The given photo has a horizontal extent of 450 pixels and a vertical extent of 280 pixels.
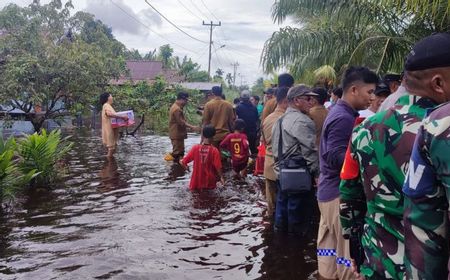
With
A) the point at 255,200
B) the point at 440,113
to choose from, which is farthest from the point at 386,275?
the point at 255,200

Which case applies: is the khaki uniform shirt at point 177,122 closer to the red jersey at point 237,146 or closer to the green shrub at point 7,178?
the red jersey at point 237,146

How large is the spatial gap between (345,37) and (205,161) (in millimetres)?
4575

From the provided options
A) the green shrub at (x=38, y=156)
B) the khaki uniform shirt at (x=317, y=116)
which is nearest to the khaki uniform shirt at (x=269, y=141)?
the khaki uniform shirt at (x=317, y=116)

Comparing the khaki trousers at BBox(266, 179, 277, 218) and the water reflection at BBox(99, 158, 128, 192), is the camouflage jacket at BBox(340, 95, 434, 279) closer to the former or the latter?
the khaki trousers at BBox(266, 179, 277, 218)

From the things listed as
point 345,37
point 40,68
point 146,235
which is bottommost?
point 146,235

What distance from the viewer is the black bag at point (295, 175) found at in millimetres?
4598

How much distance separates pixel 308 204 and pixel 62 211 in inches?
136

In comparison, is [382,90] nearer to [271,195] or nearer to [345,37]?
[271,195]

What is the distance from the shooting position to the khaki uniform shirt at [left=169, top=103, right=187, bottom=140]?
10078mm

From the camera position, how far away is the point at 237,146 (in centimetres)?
855

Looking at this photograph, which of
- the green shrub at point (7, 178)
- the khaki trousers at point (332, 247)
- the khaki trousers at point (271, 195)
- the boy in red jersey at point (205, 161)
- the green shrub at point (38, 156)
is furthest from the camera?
the green shrub at point (38, 156)

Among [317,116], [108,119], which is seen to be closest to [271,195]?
[317,116]

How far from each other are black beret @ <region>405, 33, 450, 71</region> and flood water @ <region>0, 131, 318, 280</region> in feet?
9.79

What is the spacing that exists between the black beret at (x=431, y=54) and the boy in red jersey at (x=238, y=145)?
6.76m
